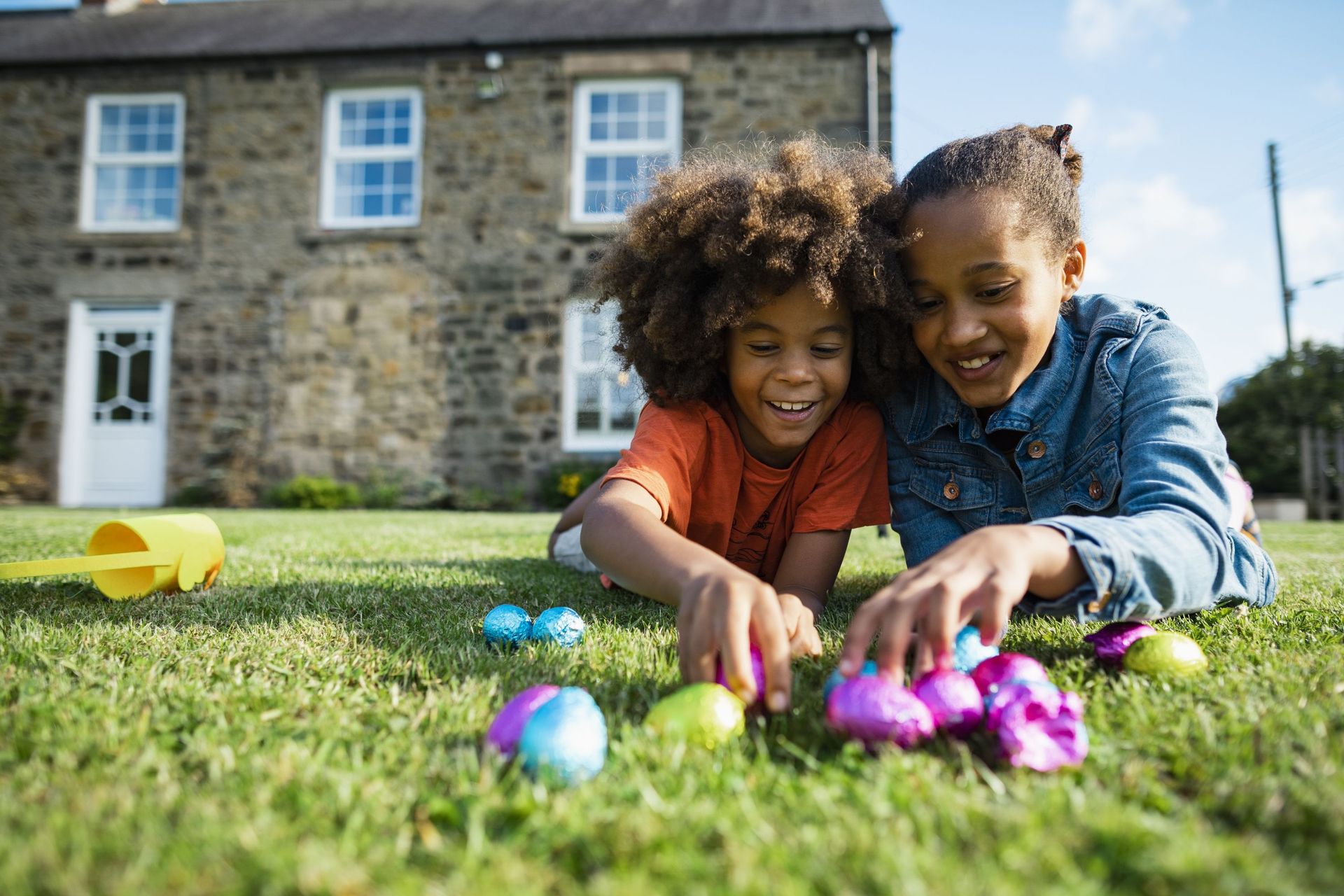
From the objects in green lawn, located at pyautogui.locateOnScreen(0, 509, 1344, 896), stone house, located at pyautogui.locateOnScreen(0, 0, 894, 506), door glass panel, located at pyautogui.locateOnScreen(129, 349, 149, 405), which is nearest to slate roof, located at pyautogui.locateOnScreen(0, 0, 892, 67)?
stone house, located at pyautogui.locateOnScreen(0, 0, 894, 506)

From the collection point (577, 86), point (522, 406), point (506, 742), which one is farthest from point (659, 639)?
point (577, 86)

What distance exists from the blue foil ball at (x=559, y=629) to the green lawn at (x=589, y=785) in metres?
0.04

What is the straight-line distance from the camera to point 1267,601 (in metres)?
2.57

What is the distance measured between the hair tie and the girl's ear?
286mm

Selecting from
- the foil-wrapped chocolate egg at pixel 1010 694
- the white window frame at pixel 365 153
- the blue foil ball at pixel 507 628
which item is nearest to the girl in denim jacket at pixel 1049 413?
the foil-wrapped chocolate egg at pixel 1010 694

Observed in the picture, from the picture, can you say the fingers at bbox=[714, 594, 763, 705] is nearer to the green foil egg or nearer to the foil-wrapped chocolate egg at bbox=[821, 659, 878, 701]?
the green foil egg

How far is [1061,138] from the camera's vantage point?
2.68m

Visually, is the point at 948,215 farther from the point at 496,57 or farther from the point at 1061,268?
the point at 496,57

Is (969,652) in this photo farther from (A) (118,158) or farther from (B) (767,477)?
(A) (118,158)

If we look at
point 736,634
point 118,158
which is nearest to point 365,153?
point 118,158

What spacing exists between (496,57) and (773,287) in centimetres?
1049

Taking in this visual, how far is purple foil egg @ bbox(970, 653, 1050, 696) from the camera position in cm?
167

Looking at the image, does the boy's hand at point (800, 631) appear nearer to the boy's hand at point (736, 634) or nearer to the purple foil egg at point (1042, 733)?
the boy's hand at point (736, 634)

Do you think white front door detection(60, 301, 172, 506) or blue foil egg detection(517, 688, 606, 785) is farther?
white front door detection(60, 301, 172, 506)
